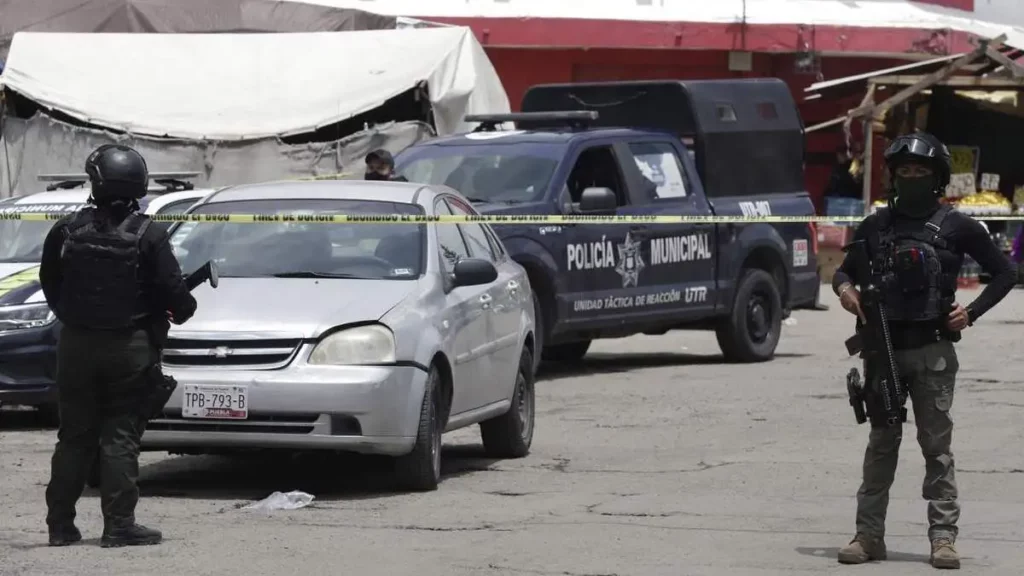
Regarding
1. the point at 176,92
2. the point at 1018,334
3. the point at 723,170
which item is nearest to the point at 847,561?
the point at 723,170

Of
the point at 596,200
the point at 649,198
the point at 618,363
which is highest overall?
the point at 596,200

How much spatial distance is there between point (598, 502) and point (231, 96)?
40.0 feet

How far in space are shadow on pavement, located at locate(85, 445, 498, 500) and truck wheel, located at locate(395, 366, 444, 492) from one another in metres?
0.14

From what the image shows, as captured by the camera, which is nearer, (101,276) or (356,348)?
(101,276)

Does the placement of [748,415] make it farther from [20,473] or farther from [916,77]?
[916,77]

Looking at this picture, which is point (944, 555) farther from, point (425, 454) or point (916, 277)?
point (425, 454)

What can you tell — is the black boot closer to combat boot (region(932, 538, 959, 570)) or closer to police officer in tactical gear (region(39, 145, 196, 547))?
police officer in tactical gear (region(39, 145, 196, 547))

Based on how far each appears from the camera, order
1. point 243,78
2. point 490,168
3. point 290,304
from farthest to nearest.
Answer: point 243,78 < point 490,168 < point 290,304

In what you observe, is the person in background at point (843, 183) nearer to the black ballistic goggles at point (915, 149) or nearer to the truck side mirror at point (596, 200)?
the truck side mirror at point (596, 200)

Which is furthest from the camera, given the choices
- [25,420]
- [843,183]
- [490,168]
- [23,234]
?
[843,183]

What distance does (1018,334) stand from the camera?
1997 cm

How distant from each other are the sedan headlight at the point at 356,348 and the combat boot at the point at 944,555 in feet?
9.79

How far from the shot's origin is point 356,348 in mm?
9523

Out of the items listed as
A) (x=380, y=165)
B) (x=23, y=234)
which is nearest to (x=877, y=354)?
(x=23, y=234)
